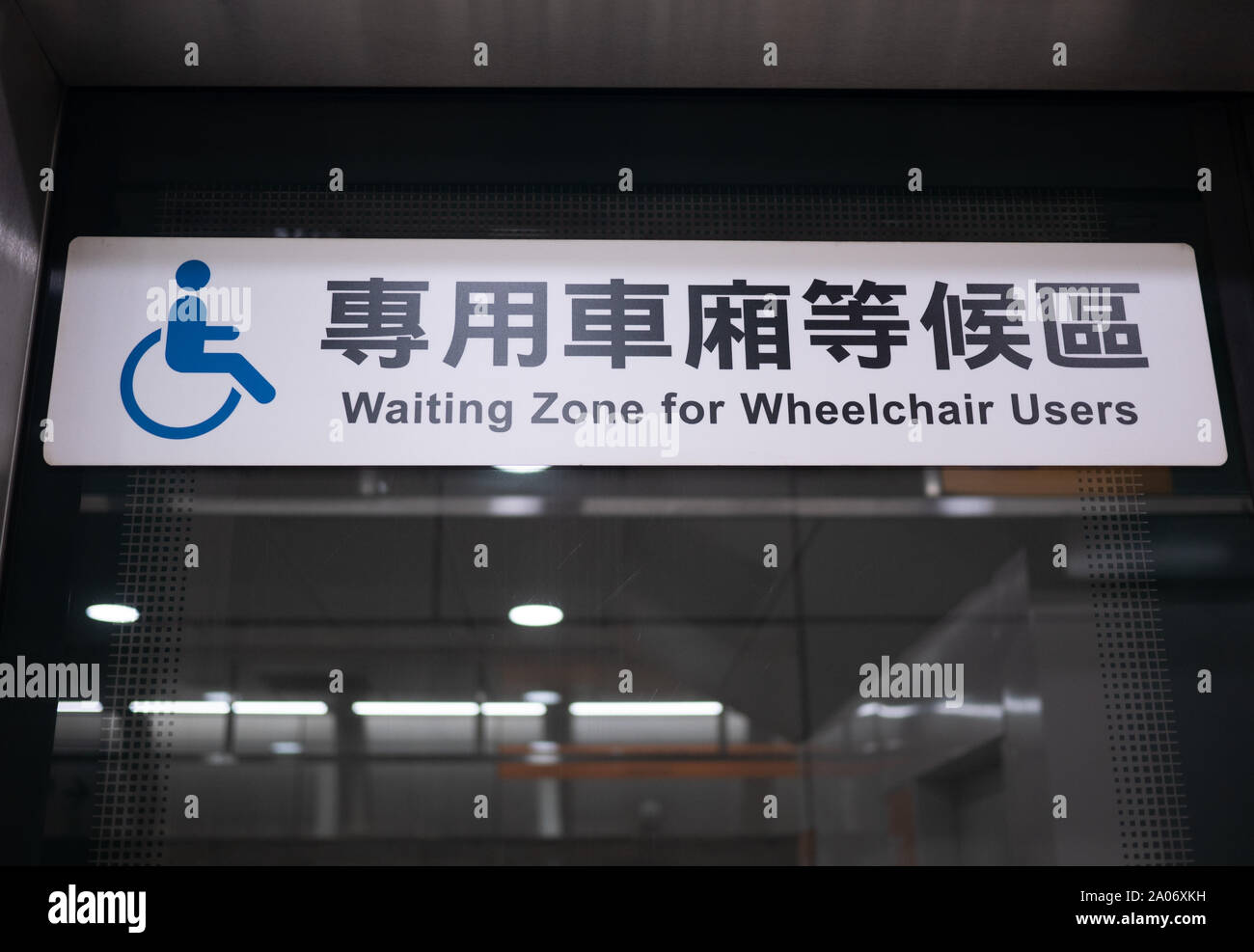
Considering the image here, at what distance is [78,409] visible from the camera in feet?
10.3

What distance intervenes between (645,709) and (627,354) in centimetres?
96

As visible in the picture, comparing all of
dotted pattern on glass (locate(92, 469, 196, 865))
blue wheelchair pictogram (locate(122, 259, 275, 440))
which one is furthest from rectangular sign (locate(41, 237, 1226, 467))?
dotted pattern on glass (locate(92, 469, 196, 865))

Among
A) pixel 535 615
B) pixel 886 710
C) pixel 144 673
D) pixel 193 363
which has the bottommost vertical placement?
pixel 886 710

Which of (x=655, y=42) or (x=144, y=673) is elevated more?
(x=655, y=42)

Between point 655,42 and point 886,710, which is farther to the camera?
point 655,42

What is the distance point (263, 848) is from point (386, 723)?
1.37 feet

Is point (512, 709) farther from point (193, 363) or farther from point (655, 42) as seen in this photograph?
point (655, 42)

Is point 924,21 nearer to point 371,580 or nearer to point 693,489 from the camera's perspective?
point 693,489

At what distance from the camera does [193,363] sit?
3.17 m

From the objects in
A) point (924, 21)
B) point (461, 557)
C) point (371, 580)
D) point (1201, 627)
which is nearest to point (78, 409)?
point (371, 580)

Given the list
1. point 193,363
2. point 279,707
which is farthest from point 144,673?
point 193,363

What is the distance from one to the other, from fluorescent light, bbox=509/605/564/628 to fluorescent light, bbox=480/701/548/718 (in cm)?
21

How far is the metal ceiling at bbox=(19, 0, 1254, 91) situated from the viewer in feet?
10.5

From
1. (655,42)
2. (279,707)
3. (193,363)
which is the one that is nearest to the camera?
(279,707)
